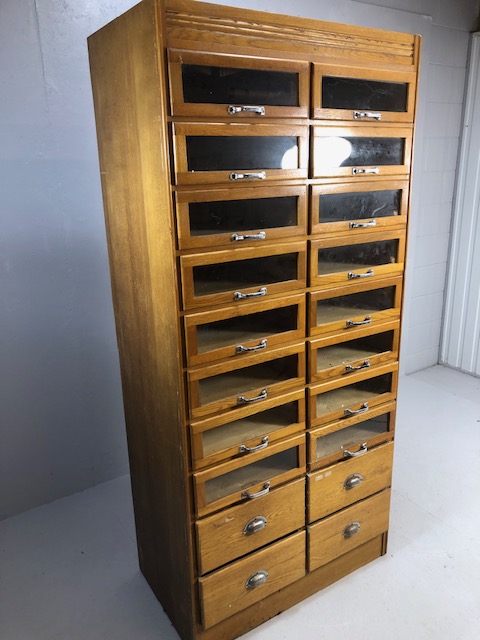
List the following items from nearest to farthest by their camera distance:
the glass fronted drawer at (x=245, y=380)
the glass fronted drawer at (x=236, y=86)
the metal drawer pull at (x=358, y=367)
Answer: the glass fronted drawer at (x=236, y=86) < the glass fronted drawer at (x=245, y=380) < the metal drawer pull at (x=358, y=367)

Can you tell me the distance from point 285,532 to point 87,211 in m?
1.63

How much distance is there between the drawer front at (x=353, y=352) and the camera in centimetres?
183

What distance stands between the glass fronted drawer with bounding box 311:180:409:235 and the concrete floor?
1.43 metres

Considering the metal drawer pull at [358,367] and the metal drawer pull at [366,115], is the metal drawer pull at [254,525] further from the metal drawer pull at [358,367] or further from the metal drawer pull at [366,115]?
the metal drawer pull at [366,115]

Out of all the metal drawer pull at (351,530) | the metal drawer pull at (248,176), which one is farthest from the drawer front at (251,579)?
the metal drawer pull at (248,176)

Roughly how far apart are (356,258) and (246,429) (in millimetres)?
724

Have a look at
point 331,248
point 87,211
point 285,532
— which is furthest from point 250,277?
point 87,211

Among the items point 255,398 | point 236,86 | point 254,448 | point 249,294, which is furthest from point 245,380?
point 236,86

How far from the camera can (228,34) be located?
138 cm

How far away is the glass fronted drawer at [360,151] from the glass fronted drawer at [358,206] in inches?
1.6

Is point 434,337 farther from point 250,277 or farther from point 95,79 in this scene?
point 95,79

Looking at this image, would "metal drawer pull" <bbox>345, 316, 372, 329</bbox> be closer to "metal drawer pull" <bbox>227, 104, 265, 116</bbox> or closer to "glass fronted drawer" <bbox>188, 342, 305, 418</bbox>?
"glass fronted drawer" <bbox>188, 342, 305, 418</bbox>

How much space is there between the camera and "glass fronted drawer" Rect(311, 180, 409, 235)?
1.69 m

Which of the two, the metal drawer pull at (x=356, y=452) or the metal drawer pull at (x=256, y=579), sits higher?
the metal drawer pull at (x=356, y=452)
